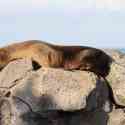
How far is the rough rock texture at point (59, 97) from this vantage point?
775 cm

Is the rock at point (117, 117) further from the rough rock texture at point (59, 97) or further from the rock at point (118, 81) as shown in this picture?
the rock at point (118, 81)

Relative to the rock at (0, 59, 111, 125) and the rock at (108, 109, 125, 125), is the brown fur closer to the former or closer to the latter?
the rock at (0, 59, 111, 125)

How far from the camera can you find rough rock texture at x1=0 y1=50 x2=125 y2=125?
775 cm

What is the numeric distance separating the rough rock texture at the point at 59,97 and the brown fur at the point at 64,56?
0.41 meters

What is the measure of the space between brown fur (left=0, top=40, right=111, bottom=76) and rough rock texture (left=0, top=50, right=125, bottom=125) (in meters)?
0.41

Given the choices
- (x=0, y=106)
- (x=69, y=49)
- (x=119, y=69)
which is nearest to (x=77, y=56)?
(x=69, y=49)

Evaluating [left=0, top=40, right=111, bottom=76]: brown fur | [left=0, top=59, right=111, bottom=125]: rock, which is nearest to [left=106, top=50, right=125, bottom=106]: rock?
[left=0, top=40, right=111, bottom=76]: brown fur

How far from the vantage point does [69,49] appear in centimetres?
887

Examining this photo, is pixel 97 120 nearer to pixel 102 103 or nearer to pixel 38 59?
pixel 102 103

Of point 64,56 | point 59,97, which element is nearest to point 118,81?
point 64,56

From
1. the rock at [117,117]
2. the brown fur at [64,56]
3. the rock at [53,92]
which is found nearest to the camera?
the rock at [53,92]

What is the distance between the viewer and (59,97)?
781 cm

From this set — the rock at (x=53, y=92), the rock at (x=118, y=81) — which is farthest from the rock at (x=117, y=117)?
the rock at (x=53, y=92)

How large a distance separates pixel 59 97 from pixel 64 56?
3.79 feet
